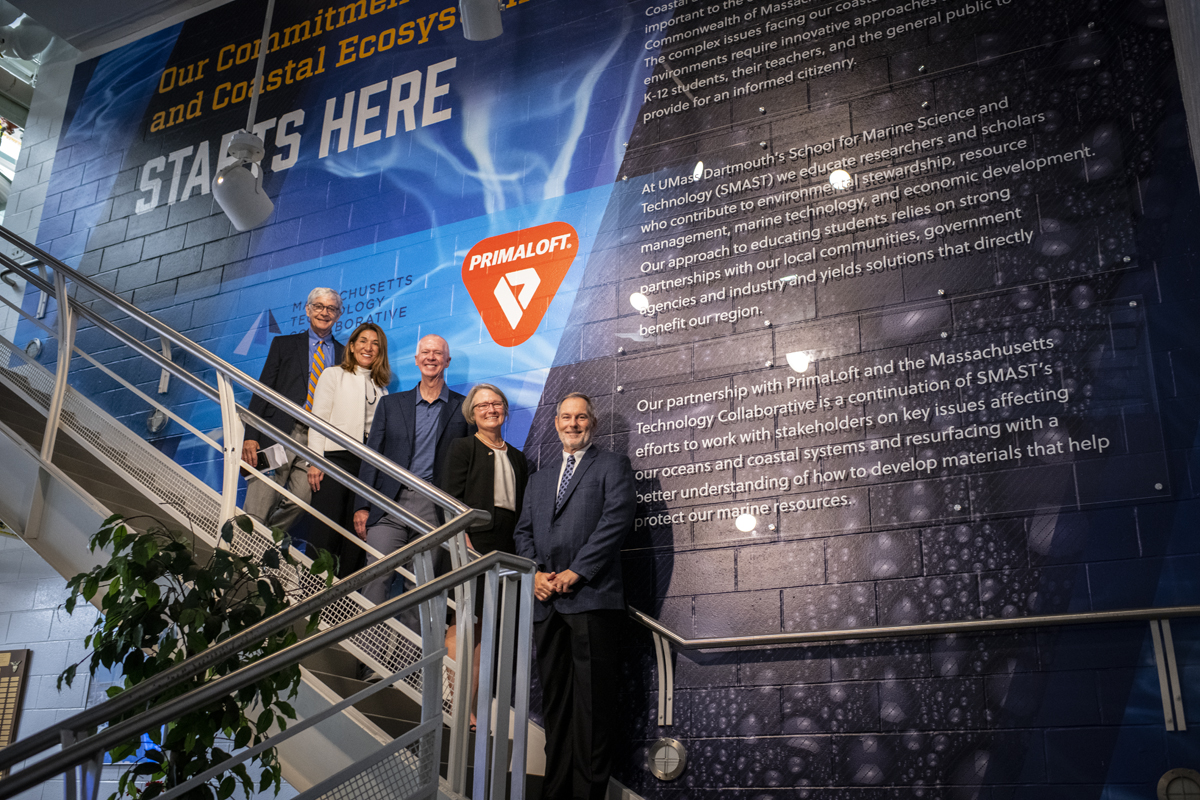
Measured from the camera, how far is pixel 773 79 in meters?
4.34

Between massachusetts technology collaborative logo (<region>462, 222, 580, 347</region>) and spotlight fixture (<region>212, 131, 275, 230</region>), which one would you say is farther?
spotlight fixture (<region>212, 131, 275, 230</region>)

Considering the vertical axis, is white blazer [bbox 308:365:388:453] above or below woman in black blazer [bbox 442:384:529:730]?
above

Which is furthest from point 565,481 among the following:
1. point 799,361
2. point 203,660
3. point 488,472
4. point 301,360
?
point 203,660

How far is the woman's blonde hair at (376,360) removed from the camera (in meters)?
4.51

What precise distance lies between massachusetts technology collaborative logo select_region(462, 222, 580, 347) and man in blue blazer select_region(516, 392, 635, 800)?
805 mm

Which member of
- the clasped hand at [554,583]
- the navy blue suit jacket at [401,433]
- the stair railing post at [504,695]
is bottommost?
the stair railing post at [504,695]

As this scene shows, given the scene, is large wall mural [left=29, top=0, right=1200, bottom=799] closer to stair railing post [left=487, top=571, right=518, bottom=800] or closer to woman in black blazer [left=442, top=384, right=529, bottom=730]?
woman in black blazer [left=442, top=384, right=529, bottom=730]

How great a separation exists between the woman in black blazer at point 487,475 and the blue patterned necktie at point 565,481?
23 centimetres

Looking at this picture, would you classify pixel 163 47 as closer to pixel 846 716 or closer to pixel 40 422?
pixel 40 422

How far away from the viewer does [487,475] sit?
12.8ft

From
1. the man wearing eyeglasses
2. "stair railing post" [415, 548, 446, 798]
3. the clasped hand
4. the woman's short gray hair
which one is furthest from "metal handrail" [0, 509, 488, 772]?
the man wearing eyeglasses

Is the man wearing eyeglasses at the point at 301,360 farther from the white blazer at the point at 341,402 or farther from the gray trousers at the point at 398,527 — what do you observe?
the gray trousers at the point at 398,527

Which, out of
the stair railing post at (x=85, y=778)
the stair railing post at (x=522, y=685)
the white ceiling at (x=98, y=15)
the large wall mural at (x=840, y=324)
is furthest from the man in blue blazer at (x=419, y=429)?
the white ceiling at (x=98, y=15)

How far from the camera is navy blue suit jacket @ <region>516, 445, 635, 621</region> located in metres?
3.58
